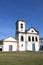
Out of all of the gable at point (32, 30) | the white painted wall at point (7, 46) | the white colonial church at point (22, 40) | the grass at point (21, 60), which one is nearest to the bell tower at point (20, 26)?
the white colonial church at point (22, 40)

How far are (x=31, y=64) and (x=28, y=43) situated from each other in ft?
89.0

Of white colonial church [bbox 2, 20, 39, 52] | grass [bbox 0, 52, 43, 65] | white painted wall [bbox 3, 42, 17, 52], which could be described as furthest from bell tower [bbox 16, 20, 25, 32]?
grass [bbox 0, 52, 43, 65]

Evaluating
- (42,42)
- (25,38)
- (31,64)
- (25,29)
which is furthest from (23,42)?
(31,64)

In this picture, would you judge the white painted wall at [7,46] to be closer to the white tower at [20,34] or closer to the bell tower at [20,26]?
the white tower at [20,34]

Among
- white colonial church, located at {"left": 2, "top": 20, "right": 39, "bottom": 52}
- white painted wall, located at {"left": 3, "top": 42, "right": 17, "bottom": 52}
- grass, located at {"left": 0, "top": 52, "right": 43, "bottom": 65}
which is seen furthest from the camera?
white colonial church, located at {"left": 2, "top": 20, "right": 39, "bottom": 52}

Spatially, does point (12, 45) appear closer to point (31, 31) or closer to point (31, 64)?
point (31, 31)

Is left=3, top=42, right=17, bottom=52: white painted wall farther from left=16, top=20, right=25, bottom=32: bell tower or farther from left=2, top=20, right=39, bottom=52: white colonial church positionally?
left=16, top=20, right=25, bottom=32: bell tower

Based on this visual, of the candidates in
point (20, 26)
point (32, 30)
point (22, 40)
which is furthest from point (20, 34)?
point (32, 30)

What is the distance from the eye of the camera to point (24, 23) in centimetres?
3969

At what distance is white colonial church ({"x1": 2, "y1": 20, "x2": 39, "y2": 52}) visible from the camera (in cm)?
3772

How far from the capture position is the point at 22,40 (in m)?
39.0

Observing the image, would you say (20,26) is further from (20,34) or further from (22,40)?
(22,40)

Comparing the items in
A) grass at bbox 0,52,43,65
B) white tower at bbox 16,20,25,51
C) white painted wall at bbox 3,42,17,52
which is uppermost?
white tower at bbox 16,20,25,51

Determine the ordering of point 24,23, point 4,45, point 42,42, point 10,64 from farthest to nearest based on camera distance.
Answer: point 42,42 < point 24,23 < point 4,45 < point 10,64
